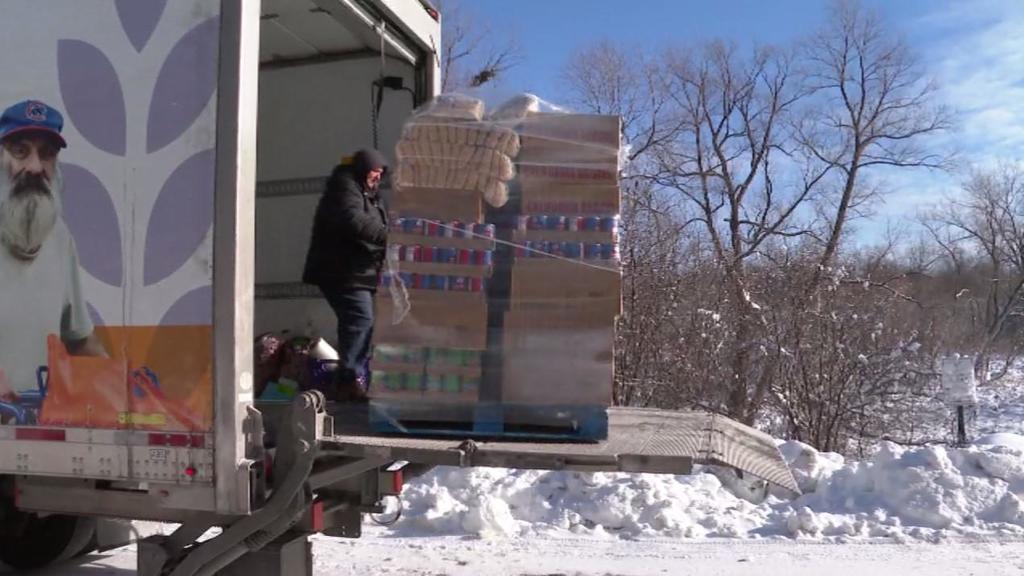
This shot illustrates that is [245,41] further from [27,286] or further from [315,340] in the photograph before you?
[315,340]

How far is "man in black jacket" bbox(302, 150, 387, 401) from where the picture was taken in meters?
4.54

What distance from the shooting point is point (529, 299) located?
3453mm

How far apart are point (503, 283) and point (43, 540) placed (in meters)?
3.43

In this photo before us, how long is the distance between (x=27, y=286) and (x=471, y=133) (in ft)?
5.99

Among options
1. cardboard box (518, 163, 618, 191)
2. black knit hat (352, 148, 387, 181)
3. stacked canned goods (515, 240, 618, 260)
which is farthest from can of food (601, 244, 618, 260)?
black knit hat (352, 148, 387, 181)

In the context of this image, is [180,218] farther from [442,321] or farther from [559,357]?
[559,357]

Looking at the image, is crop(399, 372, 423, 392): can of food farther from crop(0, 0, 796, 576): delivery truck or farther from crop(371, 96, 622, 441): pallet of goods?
crop(0, 0, 796, 576): delivery truck

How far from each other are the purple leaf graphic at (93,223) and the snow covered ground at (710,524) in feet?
9.64

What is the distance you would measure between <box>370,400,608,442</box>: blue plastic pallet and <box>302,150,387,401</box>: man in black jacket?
104cm

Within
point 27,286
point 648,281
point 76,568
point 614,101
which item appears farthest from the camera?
point 614,101

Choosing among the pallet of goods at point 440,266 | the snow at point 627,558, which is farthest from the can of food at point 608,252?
the snow at point 627,558

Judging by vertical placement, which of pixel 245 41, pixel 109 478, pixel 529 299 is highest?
pixel 245 41

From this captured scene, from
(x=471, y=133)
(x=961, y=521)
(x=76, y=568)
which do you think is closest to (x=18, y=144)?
(x=471, y=133)

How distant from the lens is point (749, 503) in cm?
692
